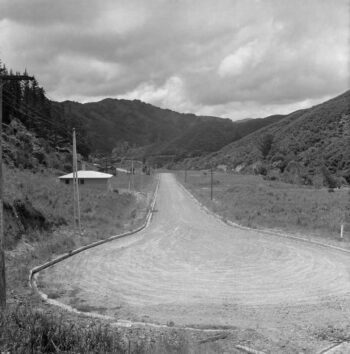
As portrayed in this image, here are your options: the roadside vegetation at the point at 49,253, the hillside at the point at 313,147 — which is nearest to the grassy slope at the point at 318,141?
the hillside at the point at 313,147

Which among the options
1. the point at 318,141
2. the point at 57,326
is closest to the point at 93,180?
the point at 57,326

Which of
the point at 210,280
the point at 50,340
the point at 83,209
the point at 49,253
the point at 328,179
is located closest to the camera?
the point at 50,340

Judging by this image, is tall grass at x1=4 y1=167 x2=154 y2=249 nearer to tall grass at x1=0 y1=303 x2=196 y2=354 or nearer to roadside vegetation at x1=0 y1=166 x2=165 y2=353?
roadside vegetation at x1=0 y1=166 x2=165 y2=353

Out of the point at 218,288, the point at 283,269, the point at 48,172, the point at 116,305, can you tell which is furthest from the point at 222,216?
the point at 48,172

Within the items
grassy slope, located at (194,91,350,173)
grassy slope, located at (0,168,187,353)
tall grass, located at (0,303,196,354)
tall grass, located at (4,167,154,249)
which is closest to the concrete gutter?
grassy slope, located at (0,168,187,353)

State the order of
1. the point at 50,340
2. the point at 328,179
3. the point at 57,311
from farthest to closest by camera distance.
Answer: the point at 328,179 → the point at 57,311 → the point at 50,340

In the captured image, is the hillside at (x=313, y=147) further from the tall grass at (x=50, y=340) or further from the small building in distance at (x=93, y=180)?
the tall grass at (x=50, y=340)

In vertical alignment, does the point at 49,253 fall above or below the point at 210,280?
above

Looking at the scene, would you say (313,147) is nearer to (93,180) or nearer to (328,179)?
(328,179)

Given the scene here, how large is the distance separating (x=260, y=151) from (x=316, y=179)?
169 feet

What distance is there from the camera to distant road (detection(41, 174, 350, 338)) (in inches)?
529

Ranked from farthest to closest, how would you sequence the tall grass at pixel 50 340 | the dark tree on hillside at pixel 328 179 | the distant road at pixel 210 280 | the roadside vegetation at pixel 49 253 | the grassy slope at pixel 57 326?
the dark tree on hillside at pixel 328 179 → the distant road at pixel 210 280 → the roadside vegetation at pixel 49 253 → the grassy slope at pixel 57 326 → the tall grass at pixel 50 340

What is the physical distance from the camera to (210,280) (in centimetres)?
1822

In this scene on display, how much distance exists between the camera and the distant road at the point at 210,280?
1344 cm
